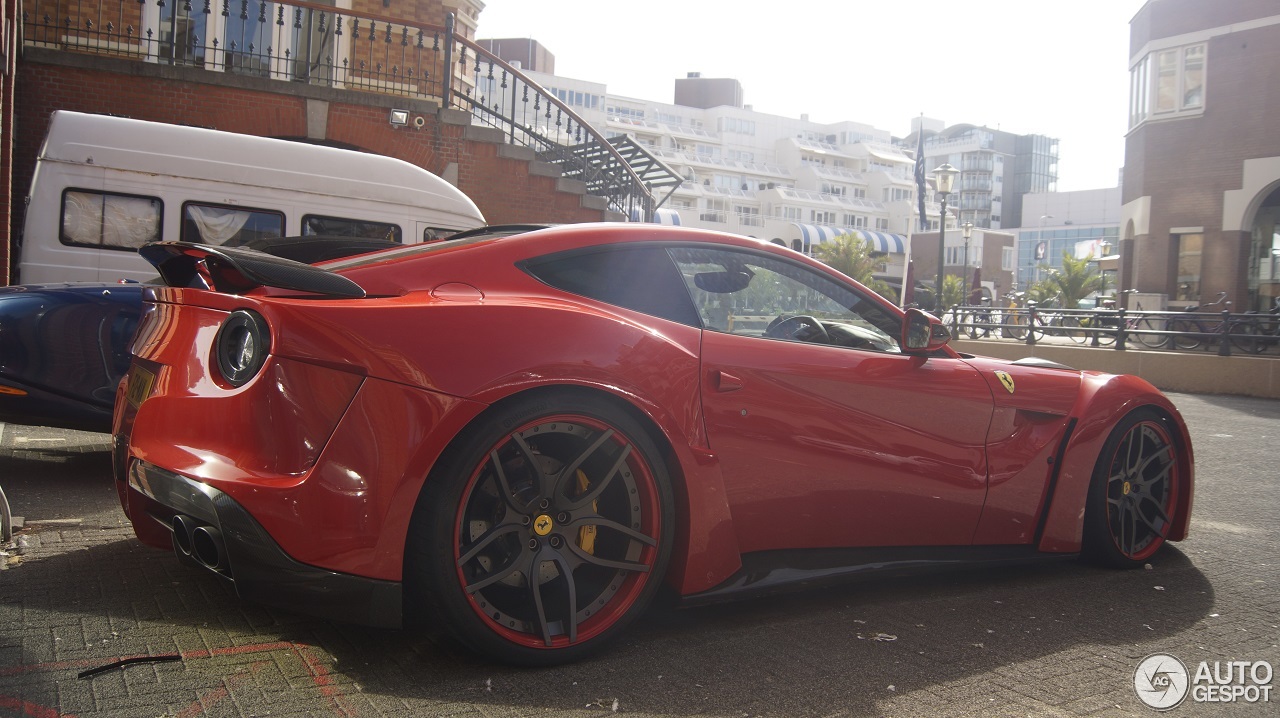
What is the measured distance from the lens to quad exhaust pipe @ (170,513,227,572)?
265cm

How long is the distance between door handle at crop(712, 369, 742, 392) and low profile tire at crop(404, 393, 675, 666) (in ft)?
1.07

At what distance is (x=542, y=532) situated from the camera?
2904mm

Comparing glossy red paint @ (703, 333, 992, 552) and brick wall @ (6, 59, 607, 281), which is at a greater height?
brick wall @ (6, 59, 607, 281)

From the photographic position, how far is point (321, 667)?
2.81 metres

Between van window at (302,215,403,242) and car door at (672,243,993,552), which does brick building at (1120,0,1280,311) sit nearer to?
van window at (302,215,403,242)

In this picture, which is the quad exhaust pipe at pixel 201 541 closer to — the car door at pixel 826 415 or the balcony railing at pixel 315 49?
the car door at pixel 826 415

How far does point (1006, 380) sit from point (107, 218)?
27.7 ft

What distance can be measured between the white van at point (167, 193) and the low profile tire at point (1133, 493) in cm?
804

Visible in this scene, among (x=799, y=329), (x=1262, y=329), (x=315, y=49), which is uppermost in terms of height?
(x=315, y=49)

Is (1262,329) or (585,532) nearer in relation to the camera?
(585,532)

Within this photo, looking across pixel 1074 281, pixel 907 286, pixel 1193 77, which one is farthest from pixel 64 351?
A: pixel 1074 281

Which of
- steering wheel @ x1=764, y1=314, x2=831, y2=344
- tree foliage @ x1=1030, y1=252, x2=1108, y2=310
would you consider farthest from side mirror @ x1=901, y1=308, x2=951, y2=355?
tree foliage @ x1=1030, y1=252, x2=1108, y2=310

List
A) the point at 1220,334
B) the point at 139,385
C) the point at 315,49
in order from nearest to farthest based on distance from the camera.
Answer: the point at 139,385
the point at 315,49
the point at 1220,334

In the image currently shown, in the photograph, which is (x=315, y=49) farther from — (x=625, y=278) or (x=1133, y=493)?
(x=1133, y=493)
